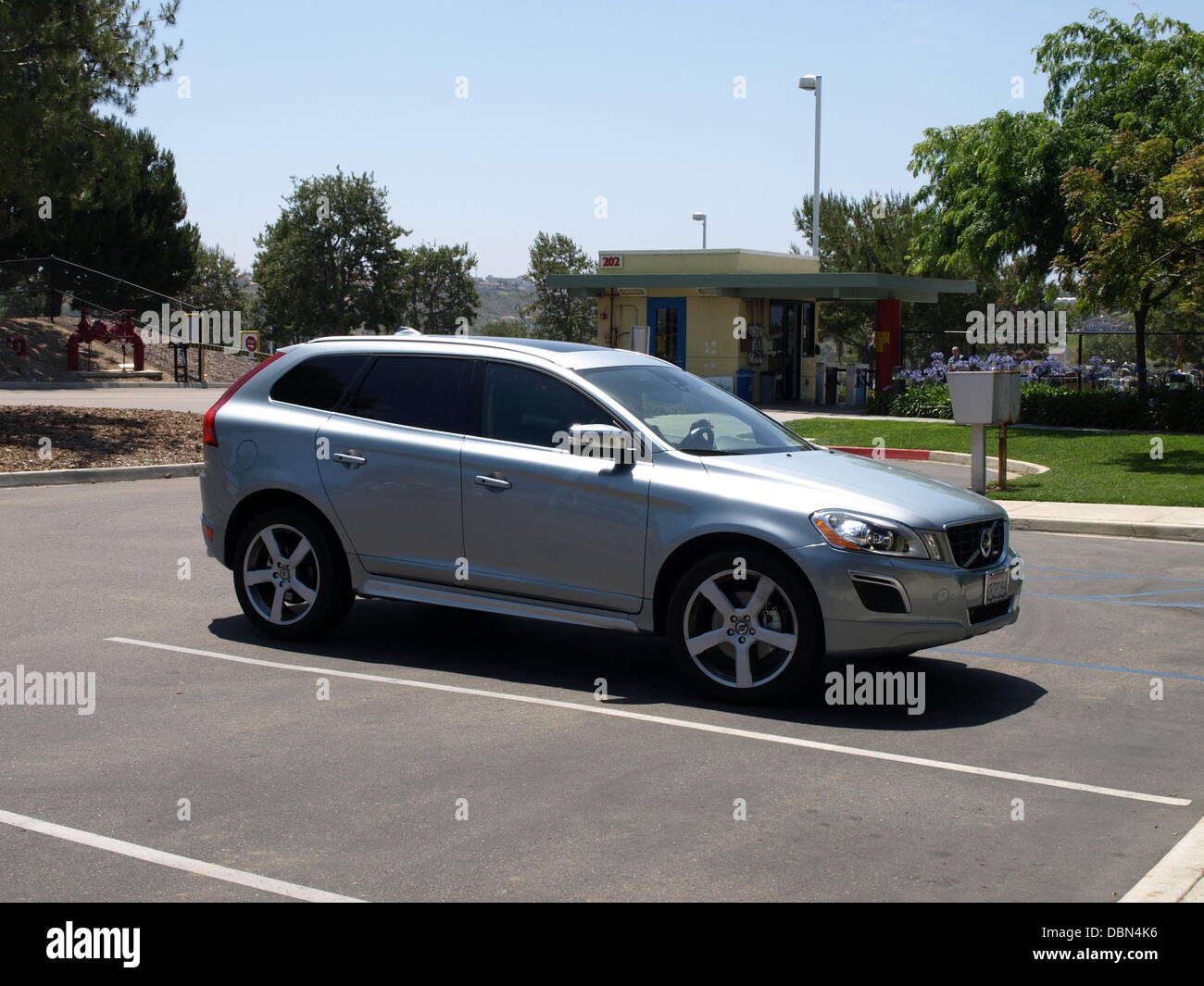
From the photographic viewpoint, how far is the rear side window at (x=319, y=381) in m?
8.58

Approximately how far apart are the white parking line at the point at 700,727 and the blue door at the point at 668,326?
29507mm

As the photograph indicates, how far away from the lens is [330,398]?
8.57m

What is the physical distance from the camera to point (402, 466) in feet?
26.2

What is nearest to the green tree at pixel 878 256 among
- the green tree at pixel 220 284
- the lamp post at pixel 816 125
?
the lamp post at pixel 816 125

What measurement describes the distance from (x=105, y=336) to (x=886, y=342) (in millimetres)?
20736

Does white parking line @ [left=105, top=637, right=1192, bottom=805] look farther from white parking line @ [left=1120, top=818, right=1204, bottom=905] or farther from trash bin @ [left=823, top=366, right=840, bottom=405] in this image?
trash bin @ [left=823, top=366, right=840, bottom=405]

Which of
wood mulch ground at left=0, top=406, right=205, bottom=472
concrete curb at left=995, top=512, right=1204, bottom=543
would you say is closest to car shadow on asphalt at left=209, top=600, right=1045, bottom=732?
concrete curb at left=995, top=512, right=1204, bottom=543

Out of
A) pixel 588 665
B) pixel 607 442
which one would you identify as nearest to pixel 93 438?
pixel 588 665

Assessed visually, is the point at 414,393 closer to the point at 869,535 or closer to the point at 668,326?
the point at 869,535

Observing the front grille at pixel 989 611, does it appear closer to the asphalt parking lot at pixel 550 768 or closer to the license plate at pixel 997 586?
the license plate at pixel 997 586
